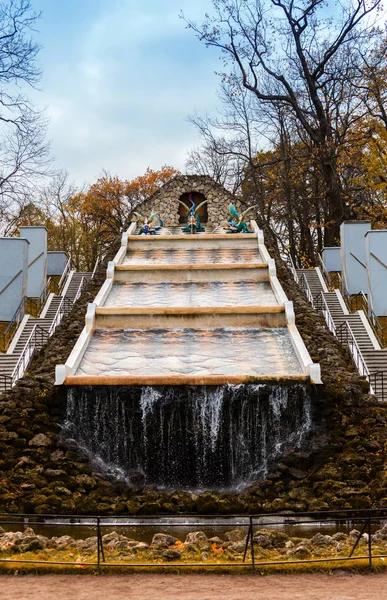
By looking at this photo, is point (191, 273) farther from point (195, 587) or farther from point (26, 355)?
point (195, 587)

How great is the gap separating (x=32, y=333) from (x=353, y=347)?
8168mm

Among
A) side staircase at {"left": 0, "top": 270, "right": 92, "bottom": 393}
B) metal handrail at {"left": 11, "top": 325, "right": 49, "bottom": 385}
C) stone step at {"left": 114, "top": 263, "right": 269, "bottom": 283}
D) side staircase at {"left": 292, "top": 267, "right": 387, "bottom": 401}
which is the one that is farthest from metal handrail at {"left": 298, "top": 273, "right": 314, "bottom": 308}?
metal handrail at {"left": 11, "top": 325, "right": 49, "bottom": 385}

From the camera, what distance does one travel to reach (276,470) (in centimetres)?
1332

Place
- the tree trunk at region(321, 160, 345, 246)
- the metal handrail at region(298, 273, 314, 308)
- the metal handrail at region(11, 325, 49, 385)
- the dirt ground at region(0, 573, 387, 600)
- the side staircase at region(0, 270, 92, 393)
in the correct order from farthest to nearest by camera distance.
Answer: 1. the tree trunk at region(321, 160, 345, 246)
2. the metal handrail at region(298, 273, 314, 308)
3. the side staircase at region(0, 270, 92, 393)
4. the metal handrail at region(11, 325, 49, 385)
5. the dirt ground at region(0, 573, 387, 600)

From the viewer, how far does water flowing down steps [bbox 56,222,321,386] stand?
14.5 metres

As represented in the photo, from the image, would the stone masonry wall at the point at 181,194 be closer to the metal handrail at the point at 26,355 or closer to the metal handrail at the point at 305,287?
the metal handrail at the point at 305,287

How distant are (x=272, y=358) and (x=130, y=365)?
2.96 m

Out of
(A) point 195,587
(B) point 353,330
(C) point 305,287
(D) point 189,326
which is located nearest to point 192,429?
(D) point 189,326

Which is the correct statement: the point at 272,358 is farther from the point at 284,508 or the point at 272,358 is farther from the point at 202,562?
the point at 202,562

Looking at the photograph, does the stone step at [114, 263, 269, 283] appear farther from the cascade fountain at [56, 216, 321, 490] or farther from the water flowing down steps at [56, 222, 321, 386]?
the cascade fountain at [56, 216, 321, 490]

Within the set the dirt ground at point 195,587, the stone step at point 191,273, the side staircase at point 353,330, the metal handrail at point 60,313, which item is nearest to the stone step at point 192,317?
the side staircase at point 353,330

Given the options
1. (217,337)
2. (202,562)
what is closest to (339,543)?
(202,562)

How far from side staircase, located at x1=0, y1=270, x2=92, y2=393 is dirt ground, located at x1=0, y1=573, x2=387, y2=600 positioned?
29.2 feet

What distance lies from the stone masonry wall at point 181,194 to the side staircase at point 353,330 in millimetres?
6066
